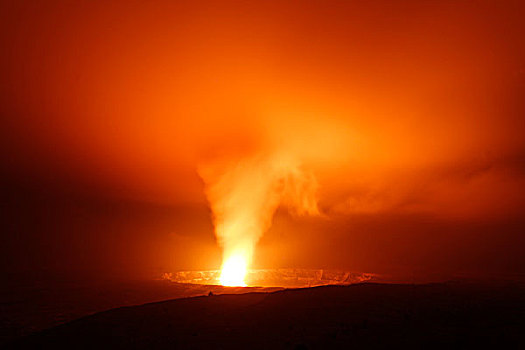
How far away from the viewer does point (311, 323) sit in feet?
43.5

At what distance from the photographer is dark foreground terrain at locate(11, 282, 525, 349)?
10.9m

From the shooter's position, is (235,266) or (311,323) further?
(235,266)

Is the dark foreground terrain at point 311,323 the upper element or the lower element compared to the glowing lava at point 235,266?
lower

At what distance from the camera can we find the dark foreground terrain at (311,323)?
35.9ft

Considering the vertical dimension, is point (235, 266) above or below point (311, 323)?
above

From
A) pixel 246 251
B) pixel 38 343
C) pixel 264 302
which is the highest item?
pixel 246 251

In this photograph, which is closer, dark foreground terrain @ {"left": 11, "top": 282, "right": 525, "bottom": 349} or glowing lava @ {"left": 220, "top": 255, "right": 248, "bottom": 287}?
dark foreground terrain @ {"left": 11, "top": 282, "right": 525, "bottom": 349}

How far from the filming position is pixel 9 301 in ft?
74.7

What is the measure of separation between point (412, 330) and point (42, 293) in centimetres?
2573

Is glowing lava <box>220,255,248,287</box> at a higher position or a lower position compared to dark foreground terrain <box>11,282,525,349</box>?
higher

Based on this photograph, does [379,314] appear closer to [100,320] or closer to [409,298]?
[409,298]

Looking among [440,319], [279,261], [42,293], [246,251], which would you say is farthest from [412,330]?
[279,261]

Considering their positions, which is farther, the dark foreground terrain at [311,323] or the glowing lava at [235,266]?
the glowing lava at [235,266]

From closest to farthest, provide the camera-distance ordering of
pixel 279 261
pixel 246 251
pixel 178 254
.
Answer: pixel 246 251
pixel 279 261
pixel 178 254
